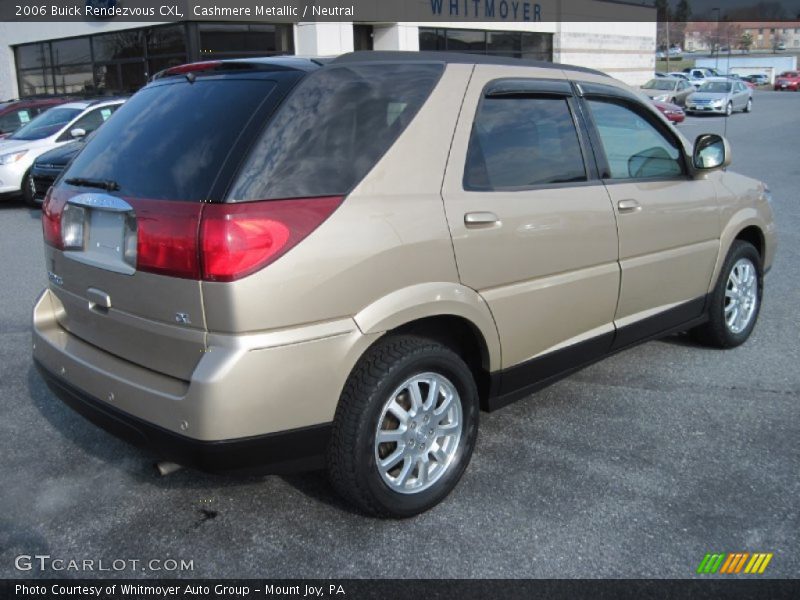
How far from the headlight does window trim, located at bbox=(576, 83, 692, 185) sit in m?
10.9

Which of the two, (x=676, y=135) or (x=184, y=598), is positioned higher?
(x=676, y=135)

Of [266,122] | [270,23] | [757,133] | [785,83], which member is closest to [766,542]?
[266,122]

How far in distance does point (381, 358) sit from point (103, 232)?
1.20 meters

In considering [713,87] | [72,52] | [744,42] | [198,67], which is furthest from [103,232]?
[713,87]

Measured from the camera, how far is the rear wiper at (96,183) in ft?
9.73

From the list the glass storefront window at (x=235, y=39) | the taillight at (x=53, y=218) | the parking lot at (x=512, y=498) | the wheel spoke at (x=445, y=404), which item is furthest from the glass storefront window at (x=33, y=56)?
the wheel spoke at (x=445, y=404)

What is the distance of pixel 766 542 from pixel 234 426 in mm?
2079

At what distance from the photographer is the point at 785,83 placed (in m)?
58.7

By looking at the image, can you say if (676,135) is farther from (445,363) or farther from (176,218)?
(176,218)

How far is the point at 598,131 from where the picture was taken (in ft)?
13.0

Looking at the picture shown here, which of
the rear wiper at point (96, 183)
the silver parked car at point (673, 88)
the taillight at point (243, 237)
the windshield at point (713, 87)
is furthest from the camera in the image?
the silver parked car at point (673, 88)

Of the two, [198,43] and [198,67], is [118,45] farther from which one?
[198,67]

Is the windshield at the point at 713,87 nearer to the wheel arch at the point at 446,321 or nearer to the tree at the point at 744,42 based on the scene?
the tree at the point at 744,42

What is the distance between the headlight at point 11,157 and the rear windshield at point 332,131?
36.1 feet
